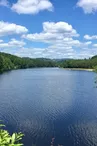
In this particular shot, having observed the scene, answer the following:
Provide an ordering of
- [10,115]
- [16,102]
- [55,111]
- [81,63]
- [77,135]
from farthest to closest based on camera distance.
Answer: [81,63], [16,102], [55,111], [10,115], [77,135]

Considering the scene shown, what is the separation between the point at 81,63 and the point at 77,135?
550 ft

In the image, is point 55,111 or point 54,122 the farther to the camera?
point 55,111

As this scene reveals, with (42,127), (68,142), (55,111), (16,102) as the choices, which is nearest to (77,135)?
(68,142)

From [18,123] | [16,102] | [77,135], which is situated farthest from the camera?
[16,102]

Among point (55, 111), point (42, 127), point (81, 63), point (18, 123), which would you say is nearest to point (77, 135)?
point (42, 127)

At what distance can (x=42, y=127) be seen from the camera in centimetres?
2566

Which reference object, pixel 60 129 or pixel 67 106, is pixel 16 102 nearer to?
pixel 67 106

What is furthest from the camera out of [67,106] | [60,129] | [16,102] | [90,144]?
[16,102]

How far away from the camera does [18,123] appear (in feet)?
89.2

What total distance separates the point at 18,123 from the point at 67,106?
39.4ft

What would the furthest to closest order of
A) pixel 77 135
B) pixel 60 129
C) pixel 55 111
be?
pixel 55 111, pixel 60 129, pixel 77 135

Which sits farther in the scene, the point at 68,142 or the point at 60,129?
the point at 60,129

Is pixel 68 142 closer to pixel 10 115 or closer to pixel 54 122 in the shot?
pixel 54 122

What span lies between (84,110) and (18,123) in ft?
39.0
